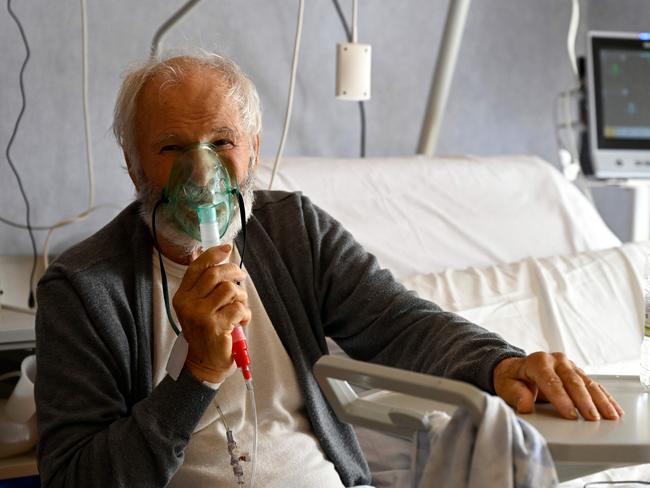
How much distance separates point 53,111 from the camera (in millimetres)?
2297

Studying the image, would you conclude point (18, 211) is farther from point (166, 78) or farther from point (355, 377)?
point (355, 377)

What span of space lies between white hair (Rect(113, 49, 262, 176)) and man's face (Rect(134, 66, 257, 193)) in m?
0.01

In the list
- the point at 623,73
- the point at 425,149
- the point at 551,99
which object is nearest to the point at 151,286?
the point at 425,149

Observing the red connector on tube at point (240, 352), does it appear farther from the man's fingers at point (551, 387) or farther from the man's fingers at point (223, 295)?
the man's fingers at point (551, 387)

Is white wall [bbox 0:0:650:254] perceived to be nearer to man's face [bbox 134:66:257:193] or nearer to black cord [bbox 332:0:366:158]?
black cord [bbox 332:0:366:158]

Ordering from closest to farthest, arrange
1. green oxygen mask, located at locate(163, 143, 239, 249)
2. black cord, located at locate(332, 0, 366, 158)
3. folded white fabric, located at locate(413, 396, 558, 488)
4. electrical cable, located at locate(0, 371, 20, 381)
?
folded white fabric, located at locate(413, 396, 558, 488) → green oxygen mask, located at locate(163, 143, 239, 249) → electrical cable, located at locate(0, 371, 20, 381) → black cord, located at locate(332, 0, 366, 158)

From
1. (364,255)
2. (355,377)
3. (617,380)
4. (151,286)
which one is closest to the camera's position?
(355,377)

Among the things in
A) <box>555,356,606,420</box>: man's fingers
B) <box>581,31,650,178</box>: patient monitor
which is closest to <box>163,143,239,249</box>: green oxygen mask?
<box>555,356,606,420</box>: man's fingers

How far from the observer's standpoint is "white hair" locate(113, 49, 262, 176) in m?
1.56

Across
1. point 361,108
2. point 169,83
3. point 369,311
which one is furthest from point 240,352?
point 361,108

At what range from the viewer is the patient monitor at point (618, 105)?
2.88 m

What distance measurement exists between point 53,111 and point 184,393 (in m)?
1.18

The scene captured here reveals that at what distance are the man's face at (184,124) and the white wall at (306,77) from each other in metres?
0.26

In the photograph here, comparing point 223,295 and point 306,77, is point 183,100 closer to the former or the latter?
point 223,295
